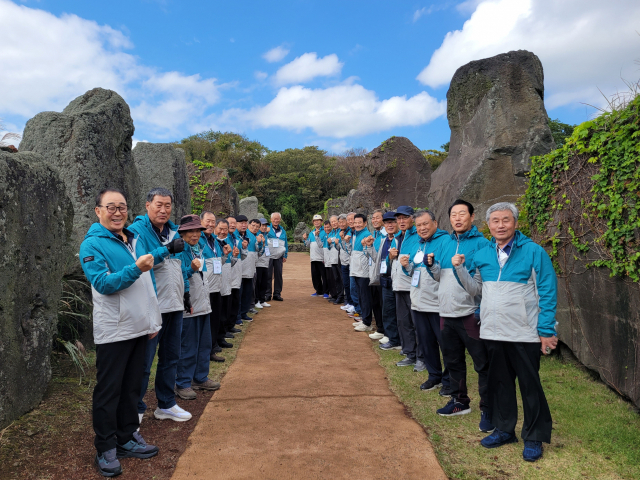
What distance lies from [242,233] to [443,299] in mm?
5397

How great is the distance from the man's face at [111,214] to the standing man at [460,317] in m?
2.76

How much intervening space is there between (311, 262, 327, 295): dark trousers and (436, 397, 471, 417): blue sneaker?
7.52m

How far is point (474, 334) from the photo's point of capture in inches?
161

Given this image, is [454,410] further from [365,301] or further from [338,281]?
[338,281]

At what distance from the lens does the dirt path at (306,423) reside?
334 centimetres

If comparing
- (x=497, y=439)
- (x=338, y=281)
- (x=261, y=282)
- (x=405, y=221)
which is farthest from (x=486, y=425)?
(x=338, y=281)

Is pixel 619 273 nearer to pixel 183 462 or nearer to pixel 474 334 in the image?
pixel 474 334

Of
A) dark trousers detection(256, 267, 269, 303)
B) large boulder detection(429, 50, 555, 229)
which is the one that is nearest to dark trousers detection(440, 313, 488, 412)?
large boulder detection(429, 50, 555, 229)

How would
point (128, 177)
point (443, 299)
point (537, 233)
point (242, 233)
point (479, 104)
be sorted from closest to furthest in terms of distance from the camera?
point (443, 299) < point (537, 233) < point (128, 177) < point (479, 104) < point (242, 233)

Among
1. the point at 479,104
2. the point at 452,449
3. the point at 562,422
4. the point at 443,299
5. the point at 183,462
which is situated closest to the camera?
the point at 183,462

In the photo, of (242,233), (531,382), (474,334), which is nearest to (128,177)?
(242,233)

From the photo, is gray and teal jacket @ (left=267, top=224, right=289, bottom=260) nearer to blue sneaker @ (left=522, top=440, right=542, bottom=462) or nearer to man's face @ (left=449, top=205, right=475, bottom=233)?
man's face @ (left=449, top=205, right=475, bottom=233)

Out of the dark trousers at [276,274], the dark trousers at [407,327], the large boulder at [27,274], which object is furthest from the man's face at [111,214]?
the dark trousers at [276,274]

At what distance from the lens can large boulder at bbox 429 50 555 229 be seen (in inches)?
279
